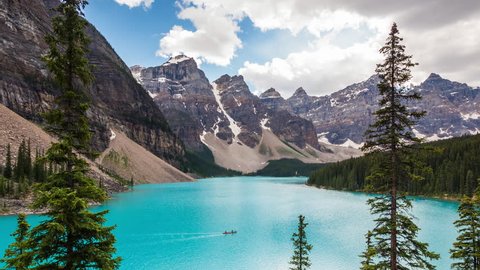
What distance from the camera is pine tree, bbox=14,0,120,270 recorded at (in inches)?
560

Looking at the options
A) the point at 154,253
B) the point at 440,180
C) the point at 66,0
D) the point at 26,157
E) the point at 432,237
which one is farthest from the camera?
the point at 440,180

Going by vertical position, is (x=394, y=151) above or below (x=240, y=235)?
above

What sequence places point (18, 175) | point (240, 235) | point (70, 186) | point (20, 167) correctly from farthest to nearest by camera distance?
point (20, 167) < point (18, 175) < point (240, 235) < point (70, 186)

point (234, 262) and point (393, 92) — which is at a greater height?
point (393, 92)

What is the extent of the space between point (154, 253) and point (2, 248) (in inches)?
788

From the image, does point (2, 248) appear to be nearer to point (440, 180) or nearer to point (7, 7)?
point (440, 180)

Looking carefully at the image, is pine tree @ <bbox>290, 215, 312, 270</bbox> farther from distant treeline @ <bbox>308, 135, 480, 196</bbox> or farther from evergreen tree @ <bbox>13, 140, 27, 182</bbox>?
evergreen tree @ <bbox>13, 140, 27, 182</bbox>

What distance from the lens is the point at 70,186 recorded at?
15.6m

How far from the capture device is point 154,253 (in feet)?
164

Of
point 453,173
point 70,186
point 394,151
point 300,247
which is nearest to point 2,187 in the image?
point 300,247

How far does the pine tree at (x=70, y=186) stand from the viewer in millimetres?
14219

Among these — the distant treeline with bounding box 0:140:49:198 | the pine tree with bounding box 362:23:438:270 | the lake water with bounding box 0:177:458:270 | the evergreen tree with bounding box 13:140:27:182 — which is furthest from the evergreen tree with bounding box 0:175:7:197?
the pine tree with bounding box 362:23:438:270

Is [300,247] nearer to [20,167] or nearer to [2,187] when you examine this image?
[2,187]

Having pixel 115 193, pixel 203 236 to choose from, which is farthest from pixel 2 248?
pixel 115 193
